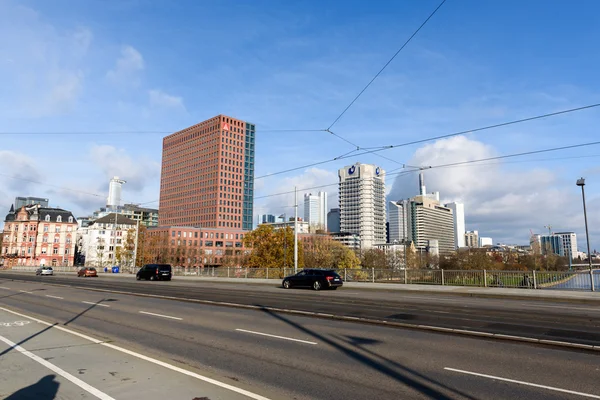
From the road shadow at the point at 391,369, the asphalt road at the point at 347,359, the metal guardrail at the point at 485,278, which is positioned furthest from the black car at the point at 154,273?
the road shadow at the point at 391,369

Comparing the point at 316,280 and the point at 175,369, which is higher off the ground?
the point at 316,280

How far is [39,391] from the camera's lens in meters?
5.96

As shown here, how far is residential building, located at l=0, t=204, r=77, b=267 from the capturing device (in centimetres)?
12344

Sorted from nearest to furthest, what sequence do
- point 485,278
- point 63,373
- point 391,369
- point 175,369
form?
point 63,373 < point 175,369 < point 391,369 < point 485,278

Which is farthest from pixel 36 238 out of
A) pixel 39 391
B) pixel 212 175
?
pixel 39 391

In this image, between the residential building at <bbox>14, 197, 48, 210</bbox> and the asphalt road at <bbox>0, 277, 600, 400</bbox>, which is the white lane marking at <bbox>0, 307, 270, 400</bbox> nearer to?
the asphalt road at <bbox>0, 277, 600, 400</bbox>

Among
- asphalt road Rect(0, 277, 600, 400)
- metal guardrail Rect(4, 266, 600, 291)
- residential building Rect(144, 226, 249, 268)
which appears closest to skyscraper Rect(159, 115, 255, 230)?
residential building Rect(144, 226, 249, 268)

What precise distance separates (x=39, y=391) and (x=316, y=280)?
24.1 meters

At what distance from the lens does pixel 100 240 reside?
13500 cm

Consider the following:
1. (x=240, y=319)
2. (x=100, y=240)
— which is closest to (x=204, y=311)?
(x=240, y=319)

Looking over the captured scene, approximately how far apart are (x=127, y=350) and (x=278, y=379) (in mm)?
3771

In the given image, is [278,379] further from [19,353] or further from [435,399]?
[19,353]

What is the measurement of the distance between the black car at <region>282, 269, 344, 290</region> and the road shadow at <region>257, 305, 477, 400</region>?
18176 millimetres

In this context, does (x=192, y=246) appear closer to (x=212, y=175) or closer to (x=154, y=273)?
(x=212, y=175)
